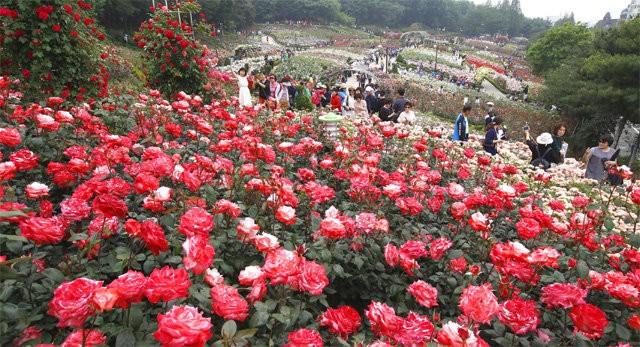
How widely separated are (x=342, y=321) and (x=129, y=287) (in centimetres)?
74

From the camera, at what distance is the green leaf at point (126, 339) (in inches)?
39.9

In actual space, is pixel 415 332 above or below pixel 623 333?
above

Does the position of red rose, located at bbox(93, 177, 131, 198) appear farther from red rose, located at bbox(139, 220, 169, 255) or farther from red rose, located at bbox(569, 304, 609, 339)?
red rose, located at bbox(569, 304, 609, 339)

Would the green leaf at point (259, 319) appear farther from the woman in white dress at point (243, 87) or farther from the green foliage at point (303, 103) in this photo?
the green foliage at point (303, 103)

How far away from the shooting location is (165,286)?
0.96m

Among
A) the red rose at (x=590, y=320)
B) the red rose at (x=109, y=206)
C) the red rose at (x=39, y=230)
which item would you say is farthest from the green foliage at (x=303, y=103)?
the red rose at (x=590, y=320)

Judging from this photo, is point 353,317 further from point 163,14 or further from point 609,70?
point 609,70

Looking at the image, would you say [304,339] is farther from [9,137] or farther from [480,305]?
[9,137]

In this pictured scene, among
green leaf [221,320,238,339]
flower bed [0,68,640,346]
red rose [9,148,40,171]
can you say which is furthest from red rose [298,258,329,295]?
red rose [9,148,40,171]

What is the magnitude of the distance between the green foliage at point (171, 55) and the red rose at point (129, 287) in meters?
4.54

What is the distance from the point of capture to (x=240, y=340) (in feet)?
3.44

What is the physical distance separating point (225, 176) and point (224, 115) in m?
1.18

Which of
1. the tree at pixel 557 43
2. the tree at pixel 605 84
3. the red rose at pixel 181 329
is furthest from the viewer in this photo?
the tree at pixel 557 43

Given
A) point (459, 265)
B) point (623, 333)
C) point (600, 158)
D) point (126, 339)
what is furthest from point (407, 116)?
point (126, 339)
